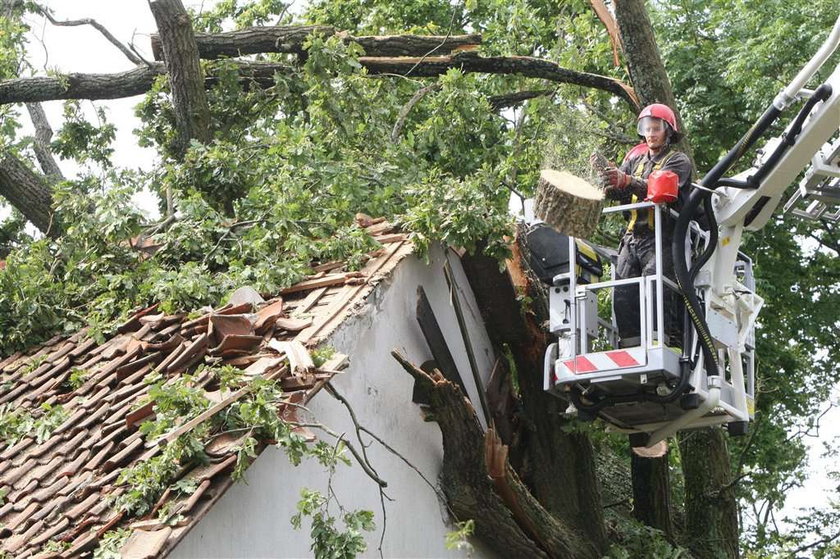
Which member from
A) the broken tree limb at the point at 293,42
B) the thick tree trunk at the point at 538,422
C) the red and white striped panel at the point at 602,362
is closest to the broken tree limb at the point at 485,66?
the broken tree limb at the point at 293,42

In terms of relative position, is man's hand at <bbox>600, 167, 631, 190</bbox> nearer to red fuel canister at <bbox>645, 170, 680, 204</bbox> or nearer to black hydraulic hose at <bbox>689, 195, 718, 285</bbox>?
red fuel canister at <bbox>645, 170, 680, 204</bbox>

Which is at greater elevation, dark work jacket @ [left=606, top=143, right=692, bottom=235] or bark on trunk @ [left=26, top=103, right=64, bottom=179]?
bark on trunk @ [left=26, top=103, right=64, bottom=179]

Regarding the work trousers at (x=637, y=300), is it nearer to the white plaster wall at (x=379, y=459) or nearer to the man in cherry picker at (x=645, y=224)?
the man in cherry picker at (x=645, y=224)

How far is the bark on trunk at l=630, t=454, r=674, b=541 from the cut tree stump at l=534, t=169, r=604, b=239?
164 inches

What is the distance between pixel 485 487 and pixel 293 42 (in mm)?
5662

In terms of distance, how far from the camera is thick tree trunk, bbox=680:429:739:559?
12609mm

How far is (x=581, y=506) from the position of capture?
37.1 ft

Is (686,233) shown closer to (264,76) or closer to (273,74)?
(273,74)

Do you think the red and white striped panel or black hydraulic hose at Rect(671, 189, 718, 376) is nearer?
the red and white striped panel

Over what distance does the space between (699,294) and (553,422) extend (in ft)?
6.73

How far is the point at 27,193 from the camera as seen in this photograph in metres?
13.0

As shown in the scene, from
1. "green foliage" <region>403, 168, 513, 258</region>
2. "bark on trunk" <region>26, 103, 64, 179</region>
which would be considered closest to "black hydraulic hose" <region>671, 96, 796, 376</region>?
→ "green foliage" <region>403, 168, 513, 258</region>

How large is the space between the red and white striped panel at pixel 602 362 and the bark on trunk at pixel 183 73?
207 inches

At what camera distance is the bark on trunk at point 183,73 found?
12.6 m
